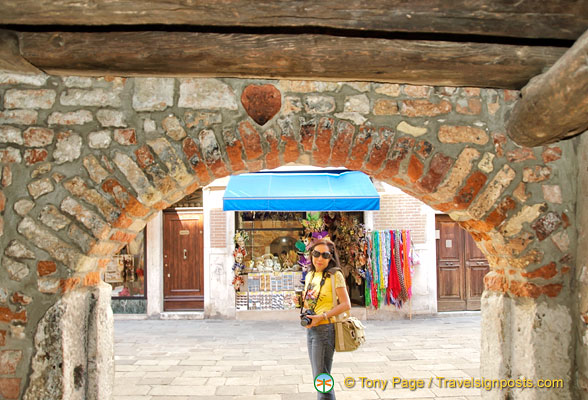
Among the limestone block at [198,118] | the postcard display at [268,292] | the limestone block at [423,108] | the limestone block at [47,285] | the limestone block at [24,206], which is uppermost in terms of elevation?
the limestone block at [423,108]

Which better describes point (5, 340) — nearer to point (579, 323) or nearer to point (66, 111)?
point (66, 111)

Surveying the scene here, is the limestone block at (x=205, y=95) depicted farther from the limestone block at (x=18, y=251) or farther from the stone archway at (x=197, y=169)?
the limestone block at (x=18, y=251)

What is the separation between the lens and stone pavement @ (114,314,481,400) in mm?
4344

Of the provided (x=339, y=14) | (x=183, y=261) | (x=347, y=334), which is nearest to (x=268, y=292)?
(x=183, y=261)

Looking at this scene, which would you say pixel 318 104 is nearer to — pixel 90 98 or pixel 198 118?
pixel 198 118

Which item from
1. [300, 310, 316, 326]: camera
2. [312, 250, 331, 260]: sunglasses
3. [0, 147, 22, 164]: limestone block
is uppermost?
[0, 147, 22, 164]: limestone block

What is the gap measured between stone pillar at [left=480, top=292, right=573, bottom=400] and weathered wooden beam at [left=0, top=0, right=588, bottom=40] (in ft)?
5.86

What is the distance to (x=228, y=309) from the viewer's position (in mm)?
8297

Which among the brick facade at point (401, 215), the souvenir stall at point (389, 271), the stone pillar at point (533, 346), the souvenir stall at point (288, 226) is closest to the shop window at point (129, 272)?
the souvenir stall at point (288, 226)

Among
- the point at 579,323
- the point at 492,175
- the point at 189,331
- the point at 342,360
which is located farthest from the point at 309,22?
the point at 189,331

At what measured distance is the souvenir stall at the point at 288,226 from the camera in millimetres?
7426

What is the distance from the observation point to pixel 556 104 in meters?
1.43

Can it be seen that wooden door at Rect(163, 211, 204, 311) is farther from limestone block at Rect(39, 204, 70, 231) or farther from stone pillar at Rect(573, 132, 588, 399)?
stone pillar at Rect(573, 132, 588, 399)

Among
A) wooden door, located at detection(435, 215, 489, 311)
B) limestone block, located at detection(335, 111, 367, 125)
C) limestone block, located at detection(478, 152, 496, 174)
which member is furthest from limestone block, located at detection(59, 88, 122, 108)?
wooden door, located at detection(435, 215, 489, 311)
